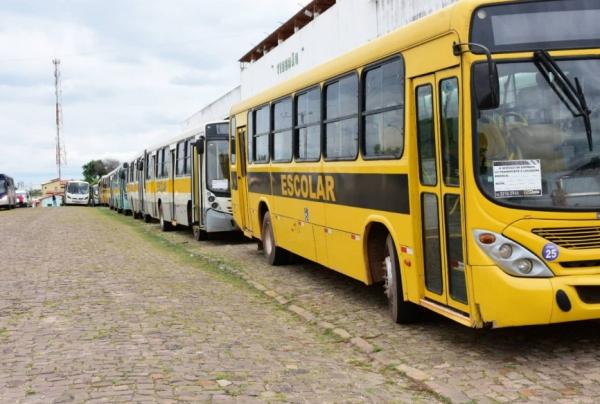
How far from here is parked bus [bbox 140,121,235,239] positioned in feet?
61.6

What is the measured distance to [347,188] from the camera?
9.12m

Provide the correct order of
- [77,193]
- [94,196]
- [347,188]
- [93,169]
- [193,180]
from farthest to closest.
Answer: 1. [93,169]
2. [94,196]
3. [77,193]
4. [193,180]
5. [347,188]

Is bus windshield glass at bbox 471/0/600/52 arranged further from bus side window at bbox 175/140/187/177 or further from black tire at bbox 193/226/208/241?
bus side window at bbox 175/140/187/177

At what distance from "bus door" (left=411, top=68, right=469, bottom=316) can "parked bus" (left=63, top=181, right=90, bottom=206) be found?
7750cm

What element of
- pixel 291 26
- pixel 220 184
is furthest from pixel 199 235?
pixel 291 26

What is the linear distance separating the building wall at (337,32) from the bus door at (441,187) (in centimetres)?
1453

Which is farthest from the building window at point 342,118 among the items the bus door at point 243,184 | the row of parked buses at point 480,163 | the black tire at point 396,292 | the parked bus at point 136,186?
the parked bus at point 136,186

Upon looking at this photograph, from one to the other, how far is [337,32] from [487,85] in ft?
85.7

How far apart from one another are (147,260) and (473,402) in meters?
11.1

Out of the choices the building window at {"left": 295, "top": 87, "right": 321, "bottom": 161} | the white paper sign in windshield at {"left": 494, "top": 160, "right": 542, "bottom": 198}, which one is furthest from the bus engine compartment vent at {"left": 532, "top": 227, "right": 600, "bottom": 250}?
the building window at {"left": 295, "top": 87, "right": 321, "bottom": 161}

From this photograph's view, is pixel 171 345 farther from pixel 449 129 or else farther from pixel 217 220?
pixel 217 220

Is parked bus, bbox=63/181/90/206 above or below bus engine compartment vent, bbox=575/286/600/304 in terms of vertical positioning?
above

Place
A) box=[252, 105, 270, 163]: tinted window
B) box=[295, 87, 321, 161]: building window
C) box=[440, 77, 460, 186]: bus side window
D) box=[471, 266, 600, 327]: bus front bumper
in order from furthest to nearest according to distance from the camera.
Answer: box=[252, 105, 270, 163]: tinted window → box=[295, 87, 321, 161]: building window → box=[440, 77, 460, 186]: bus side window → box=[471, 266, 600, 327]: bus front bumper

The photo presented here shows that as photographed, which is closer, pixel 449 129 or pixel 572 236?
pixel 572 236
